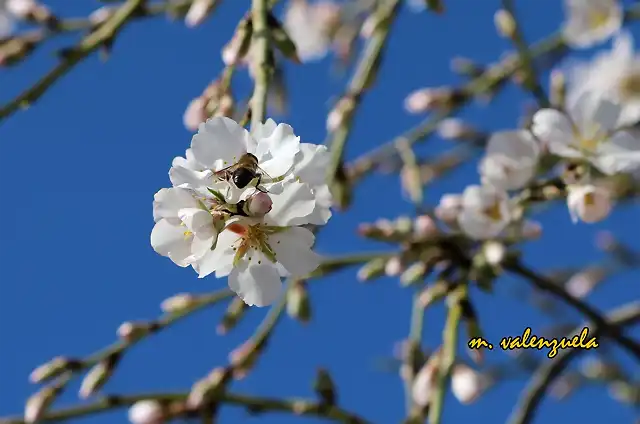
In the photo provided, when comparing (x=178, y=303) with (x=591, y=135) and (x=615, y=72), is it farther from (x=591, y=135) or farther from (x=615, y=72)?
(x=615, y=72)

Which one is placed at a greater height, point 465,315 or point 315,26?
point 315,26

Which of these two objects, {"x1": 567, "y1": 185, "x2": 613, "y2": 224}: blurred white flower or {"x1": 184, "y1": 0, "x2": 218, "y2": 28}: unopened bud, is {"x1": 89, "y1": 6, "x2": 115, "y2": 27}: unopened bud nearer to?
{"x1": 184, "y1": 0, "x2": 218, "y2": 28}: unopened bud

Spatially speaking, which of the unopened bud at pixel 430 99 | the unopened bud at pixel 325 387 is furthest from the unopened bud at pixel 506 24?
the unopened bud at pixel 325 387

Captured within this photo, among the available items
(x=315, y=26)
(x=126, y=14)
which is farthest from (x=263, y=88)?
(x=315, y=26)

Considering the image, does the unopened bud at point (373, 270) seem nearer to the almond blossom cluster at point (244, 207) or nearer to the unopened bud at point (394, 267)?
the unopened bud at point (394, 267)

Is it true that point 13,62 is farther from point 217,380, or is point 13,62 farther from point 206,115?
point 217,380

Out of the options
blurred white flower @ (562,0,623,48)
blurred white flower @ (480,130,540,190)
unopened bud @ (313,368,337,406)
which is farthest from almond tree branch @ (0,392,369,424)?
blurred white flower @ (562,0,623,48)
